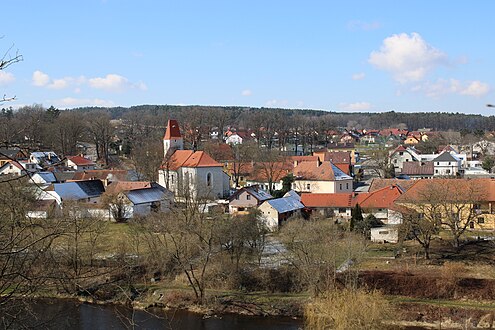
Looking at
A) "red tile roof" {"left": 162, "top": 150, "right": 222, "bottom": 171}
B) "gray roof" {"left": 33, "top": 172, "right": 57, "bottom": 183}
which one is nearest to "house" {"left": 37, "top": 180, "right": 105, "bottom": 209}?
"gray roof" {"left": 33, "top": 172, "right": 57, "bottom": 183}

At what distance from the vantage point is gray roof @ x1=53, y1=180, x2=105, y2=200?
106ft

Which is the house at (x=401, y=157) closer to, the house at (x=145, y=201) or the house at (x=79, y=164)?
the house at (x=145, y=201)

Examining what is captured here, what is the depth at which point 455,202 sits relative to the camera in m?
24.2

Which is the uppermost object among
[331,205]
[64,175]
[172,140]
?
[172,140]

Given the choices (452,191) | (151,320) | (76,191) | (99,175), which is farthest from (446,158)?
(151,320)

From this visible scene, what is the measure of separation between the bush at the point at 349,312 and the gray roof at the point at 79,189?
786 inches

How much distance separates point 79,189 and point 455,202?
824 inches

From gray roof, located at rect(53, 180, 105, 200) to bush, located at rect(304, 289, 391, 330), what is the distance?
786 inches

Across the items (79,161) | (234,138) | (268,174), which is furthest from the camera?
(234,138)

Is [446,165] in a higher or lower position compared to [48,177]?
lower

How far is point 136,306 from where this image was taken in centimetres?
1992

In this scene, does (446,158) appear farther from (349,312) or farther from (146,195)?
(349,312)

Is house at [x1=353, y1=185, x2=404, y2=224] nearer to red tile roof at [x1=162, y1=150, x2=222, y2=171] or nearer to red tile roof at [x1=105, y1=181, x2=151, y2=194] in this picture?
red tile roof at [x1=162, y1=150, x2=222, y2=171]

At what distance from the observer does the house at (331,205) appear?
2950 cm
